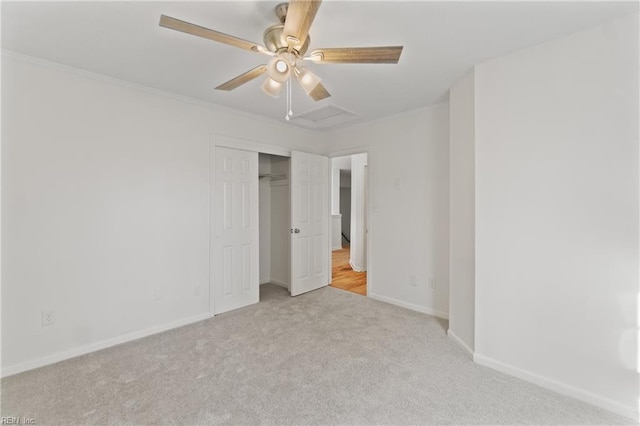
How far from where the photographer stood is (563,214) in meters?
1.95

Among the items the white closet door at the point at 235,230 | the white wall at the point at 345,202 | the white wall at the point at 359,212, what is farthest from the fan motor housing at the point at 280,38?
the white wall at the point at 345,202

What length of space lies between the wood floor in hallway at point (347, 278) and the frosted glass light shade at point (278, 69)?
3.27 metres

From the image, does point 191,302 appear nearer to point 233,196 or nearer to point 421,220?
point 233,196

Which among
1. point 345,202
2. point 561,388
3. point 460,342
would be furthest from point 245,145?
point 345,202

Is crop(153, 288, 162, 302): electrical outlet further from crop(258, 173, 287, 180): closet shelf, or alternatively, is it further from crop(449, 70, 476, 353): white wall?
crop(449, 70, 476, 353): white wall

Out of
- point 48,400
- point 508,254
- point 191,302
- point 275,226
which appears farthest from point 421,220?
point 48,400

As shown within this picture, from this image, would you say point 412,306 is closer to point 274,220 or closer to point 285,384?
point 285,384

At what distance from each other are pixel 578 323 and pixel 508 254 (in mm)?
586

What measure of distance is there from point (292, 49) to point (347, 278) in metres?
4.01

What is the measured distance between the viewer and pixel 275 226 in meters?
4.62

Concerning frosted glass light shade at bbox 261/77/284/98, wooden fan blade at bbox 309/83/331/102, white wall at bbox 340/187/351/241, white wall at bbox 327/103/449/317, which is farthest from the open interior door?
white wall at bbox 340/187/351/241

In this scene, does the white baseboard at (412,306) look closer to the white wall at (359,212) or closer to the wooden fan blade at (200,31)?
the white wall at (359,212)

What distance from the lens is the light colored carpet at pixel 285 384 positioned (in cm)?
172

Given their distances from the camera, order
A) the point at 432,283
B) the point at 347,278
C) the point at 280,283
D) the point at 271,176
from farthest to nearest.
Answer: the point at 347,278 → the point at 280,283 → the point at 271,176 → the point at 432,283
